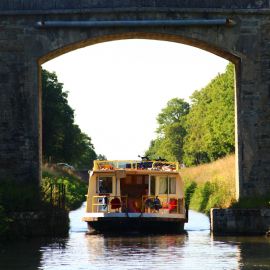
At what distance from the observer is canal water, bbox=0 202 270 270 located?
80.0 feet

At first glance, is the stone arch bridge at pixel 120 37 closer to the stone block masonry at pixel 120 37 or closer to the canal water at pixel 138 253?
the stone block masonry at pixel 120 37

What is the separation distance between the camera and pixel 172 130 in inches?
4702

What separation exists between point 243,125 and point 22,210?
728 cm

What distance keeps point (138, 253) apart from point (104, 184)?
9996 mm

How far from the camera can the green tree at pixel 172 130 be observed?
119m

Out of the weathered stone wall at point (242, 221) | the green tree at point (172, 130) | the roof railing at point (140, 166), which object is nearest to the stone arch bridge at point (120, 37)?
the weathered stone wall at point (242, 221)

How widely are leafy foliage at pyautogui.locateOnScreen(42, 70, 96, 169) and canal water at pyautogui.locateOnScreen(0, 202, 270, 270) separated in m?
40.5

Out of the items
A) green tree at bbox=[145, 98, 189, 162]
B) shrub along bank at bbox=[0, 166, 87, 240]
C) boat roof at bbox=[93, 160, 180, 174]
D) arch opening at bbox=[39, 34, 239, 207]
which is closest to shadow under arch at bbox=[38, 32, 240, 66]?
arch opening at bbox=[39, 34, 239, 207]

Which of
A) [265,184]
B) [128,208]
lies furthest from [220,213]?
[128,208]

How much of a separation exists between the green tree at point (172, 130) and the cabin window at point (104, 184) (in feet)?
254

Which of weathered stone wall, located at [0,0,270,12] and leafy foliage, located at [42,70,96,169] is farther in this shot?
leafy foliage, located at [42,70,96,169]

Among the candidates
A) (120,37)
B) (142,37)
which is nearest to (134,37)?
(142,37)

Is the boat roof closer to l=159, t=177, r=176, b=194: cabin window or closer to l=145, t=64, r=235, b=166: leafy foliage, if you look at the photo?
l=159, t=177, r=176, b=194: cabin window

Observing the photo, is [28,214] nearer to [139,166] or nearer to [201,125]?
[139,166]
